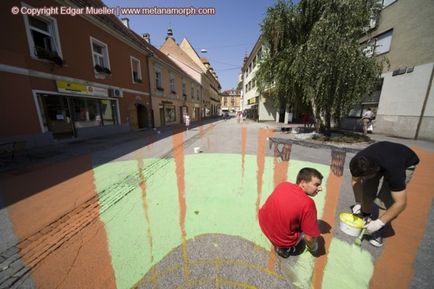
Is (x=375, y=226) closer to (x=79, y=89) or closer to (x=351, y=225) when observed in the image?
(x=351, y=225)

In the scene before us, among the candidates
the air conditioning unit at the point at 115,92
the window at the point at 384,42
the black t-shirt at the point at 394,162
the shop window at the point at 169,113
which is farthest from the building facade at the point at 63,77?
the window at the point at 384,42

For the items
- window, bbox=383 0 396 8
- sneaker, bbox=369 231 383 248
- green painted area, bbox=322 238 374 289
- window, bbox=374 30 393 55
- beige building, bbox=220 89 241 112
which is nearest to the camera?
green painted area, bbox=322 238 374 289

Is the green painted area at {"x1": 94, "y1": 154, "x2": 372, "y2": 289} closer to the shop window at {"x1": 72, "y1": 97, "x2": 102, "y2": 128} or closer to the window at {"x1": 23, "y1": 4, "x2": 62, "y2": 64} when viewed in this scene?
the shop window at {"x1": 72, "y1": 97, "x2": 102, "y2": 128}

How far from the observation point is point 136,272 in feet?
6.38

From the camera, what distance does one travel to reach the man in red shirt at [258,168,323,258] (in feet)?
6.05

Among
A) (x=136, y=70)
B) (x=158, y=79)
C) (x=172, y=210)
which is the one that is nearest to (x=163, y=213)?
(x=172, y=210)

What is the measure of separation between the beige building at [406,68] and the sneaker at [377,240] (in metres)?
9.47

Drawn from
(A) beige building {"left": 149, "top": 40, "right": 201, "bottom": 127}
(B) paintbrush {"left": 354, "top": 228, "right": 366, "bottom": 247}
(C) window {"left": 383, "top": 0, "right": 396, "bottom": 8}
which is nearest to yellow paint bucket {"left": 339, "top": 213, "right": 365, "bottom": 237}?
(B) paintbrush {"left": 354, "top": 228, "right": 366, "bottom": 247}

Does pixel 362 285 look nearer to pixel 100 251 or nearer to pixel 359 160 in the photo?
pixel 359 160

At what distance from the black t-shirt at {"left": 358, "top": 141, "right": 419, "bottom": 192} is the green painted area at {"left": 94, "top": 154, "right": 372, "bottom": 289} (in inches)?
40.7

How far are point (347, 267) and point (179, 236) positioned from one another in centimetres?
207

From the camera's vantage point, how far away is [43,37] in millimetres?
8406

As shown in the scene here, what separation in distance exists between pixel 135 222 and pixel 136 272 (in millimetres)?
988

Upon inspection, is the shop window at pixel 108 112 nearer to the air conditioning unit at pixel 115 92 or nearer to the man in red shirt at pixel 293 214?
the air conditioning unit at pixel 115 92
